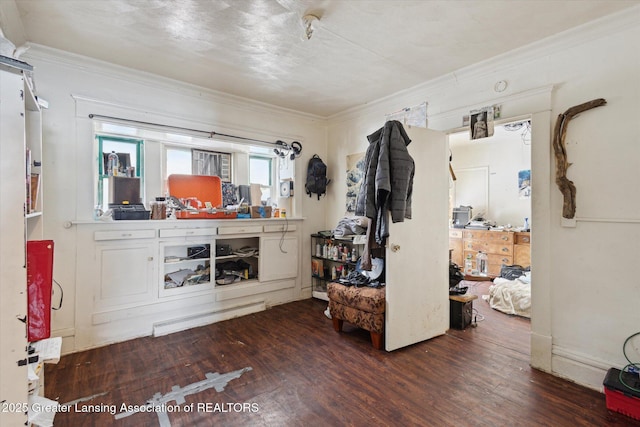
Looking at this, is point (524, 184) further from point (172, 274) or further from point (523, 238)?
point (172, 274)

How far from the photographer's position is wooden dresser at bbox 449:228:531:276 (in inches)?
196

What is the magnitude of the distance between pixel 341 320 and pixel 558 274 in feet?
6.23

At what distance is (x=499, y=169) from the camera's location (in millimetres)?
5766

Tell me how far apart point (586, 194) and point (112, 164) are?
14.1 feet

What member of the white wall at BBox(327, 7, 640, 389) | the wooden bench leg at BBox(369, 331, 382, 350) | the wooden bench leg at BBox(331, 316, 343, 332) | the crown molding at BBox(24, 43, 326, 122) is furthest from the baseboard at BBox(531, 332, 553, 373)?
the crown molding at BBox(24, 43, 326, 122)

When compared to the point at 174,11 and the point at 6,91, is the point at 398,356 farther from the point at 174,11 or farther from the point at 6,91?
the point at 174,11

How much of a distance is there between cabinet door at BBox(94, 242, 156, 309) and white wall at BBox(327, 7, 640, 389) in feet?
11.5

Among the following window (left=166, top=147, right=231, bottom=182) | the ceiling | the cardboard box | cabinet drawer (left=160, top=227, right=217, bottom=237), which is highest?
the ceiling

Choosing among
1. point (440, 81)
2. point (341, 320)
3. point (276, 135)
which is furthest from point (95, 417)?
point (440, 81)

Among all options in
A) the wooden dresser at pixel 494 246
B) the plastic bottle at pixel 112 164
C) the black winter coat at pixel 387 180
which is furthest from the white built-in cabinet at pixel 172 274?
the wooden dresser at pixel 494 246

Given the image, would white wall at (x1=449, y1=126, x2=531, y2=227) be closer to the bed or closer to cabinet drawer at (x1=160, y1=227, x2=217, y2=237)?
the bed

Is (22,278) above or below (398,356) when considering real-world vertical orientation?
above

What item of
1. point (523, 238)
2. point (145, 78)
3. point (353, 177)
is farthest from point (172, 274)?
point (523, 238)

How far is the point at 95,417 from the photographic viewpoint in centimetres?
178
